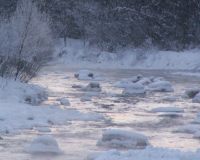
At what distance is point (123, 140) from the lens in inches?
659

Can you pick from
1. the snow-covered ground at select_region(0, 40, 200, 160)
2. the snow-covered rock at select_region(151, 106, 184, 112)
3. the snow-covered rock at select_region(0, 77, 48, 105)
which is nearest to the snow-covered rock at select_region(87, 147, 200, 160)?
the snow-covered ground at select_region(0, 40, 200, 160)

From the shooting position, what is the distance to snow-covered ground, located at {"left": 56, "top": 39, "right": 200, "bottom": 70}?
2341 inches

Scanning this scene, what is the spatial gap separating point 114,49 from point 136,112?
42.4 m

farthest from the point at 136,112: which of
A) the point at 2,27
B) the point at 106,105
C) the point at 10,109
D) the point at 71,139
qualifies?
the point at 2,27

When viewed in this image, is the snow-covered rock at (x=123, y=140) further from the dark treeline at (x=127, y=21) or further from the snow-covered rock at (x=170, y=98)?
the dark treeline at (x=127, y=21)

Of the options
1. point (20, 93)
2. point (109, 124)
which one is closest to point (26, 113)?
point (109, 124)

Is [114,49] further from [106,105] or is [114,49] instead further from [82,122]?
[82,122]

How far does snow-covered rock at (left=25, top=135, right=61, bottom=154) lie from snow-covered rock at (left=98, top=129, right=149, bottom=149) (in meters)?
1.36

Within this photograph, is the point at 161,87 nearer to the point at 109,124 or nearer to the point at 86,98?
the point at 86,98

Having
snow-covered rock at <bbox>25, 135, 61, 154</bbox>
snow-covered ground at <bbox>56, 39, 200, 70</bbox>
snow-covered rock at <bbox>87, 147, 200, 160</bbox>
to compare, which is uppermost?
snow-covered rock at <bbox>87, 147, 200, 160</bbox>

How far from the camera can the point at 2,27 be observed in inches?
1420

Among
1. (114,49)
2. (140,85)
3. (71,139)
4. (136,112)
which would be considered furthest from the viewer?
(114,49)

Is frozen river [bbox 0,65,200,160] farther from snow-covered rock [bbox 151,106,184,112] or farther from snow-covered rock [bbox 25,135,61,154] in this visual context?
snow-covered rock [bbox 151,106,184,112]

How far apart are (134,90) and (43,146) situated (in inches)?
760
